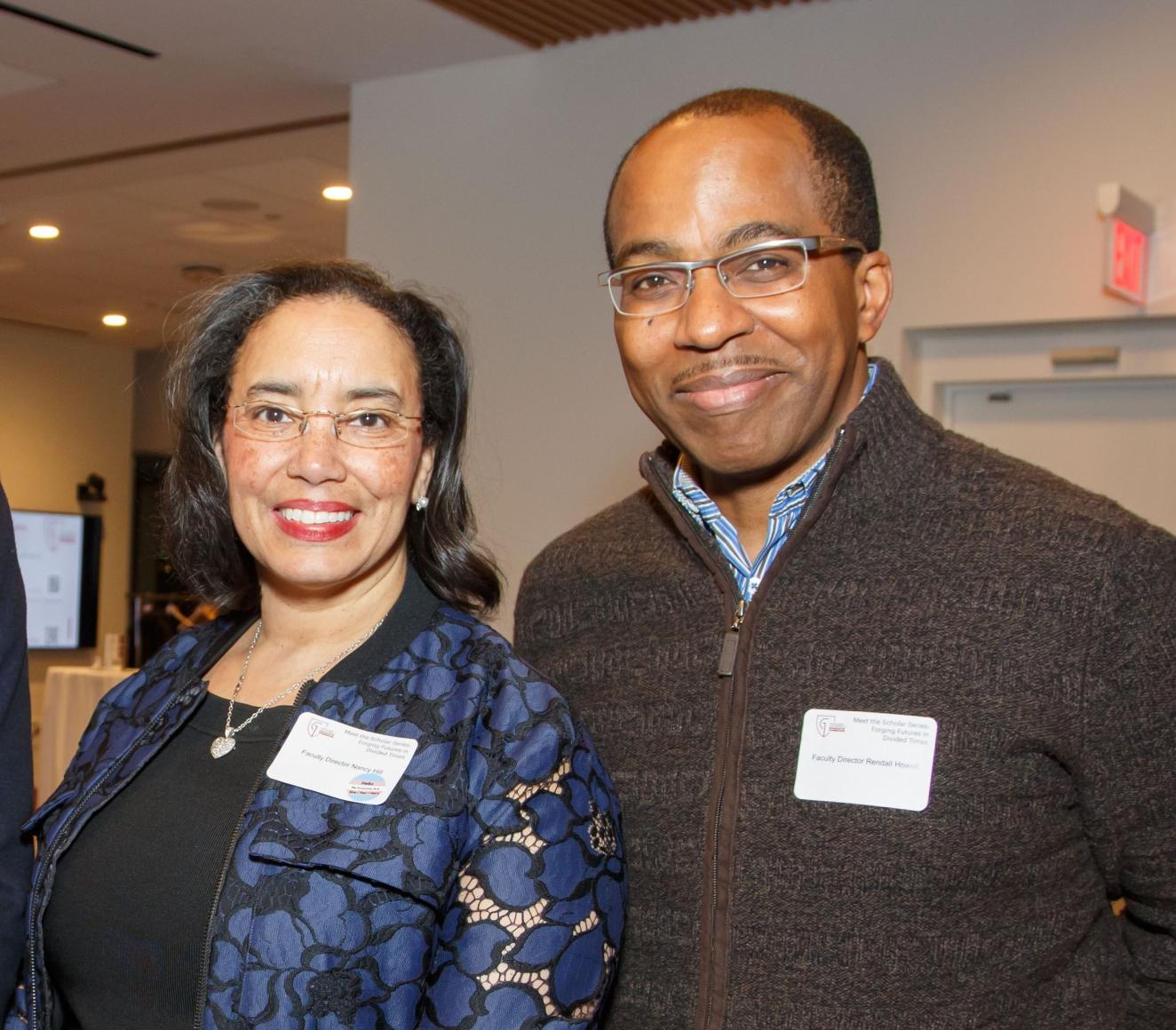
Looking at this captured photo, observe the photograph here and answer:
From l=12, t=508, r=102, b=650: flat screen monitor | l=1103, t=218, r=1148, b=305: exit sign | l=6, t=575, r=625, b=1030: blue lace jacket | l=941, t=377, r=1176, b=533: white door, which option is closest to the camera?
l=6, t=575, r=625, b=1030: blue lace jacket

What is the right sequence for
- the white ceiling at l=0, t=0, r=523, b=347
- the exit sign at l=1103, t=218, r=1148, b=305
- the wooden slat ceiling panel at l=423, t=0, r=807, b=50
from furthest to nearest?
the white ceiling at l=0, t=0, r=523, b=347 → the wooden slat ceiling panel at l=423, t=0, r=807, b=50 → the exit sign at l=1103, t=218, r=1148, b=305

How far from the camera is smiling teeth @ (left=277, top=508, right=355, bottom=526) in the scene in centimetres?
172

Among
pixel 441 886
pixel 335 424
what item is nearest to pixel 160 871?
pixel 441 886

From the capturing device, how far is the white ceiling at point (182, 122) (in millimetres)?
4922

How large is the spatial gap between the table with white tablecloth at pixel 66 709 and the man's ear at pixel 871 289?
274 inches

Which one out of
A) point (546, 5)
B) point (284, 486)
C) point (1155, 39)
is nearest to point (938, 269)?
point (1155, 39)

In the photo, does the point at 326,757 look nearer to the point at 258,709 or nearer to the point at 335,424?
the point at 258,709

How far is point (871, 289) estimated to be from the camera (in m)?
1.72

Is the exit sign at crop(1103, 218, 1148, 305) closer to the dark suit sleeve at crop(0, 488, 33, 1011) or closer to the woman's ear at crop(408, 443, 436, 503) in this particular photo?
the woman's ear at crop(408, 443, 436, 503)

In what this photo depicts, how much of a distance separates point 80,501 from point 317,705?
1114 centimetres

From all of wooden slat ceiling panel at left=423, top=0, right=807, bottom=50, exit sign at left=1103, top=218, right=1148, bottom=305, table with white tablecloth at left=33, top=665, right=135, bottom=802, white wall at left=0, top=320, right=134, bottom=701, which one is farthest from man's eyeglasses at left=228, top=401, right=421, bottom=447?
white wall at left=0, top=320, right=134, bottom=701

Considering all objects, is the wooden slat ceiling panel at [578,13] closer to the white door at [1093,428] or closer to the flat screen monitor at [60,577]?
the white door at [1093,428]

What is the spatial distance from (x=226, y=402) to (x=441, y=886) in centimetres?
76

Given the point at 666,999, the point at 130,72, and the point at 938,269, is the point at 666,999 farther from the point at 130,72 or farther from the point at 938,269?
the point at 130,72
